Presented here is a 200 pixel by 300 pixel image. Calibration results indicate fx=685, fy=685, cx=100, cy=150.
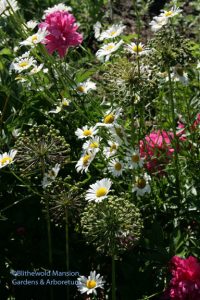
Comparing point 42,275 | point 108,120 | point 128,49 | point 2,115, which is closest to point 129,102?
point 108,120

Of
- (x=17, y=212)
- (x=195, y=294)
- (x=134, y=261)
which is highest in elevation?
(x=17, y=212)

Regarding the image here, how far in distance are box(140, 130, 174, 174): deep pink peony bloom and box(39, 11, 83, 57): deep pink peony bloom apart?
0.49 m

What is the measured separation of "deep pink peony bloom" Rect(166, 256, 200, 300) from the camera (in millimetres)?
2172

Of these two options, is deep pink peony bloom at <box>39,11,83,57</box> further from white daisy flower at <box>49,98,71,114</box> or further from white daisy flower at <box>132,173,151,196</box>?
white daisy flower at <box>132,173,151,196</box>

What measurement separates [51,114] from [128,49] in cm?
51

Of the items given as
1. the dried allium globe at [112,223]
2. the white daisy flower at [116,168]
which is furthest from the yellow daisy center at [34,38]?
the dried allium globe at [112,223]

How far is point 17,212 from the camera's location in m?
2.58

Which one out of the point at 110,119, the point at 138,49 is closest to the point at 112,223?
the point at 110,119

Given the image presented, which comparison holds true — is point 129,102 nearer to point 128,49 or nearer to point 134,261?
point 128,49

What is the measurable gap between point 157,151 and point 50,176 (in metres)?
0.53

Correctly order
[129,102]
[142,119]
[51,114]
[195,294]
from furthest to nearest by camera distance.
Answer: [51,114] < [142,119] < [129,102] < [195,294]

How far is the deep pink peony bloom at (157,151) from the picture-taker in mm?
2552

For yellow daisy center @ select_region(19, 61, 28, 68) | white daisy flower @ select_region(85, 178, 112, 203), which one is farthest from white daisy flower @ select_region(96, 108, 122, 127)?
yellow daisy center @ select_region(19, 61, 28, 68)

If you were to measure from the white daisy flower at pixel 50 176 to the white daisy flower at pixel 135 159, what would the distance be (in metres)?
0.27
